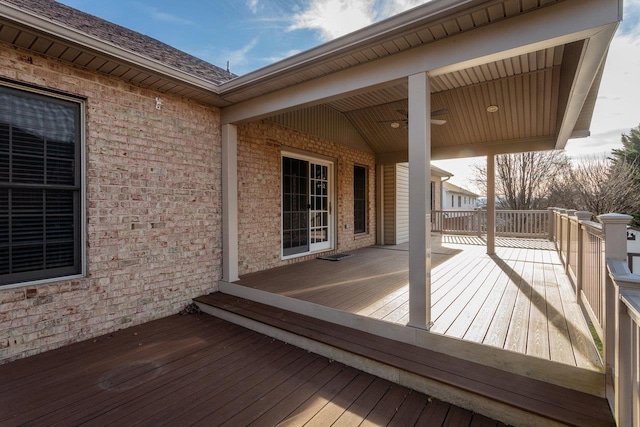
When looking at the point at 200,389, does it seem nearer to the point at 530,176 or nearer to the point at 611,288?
the point at 611,288

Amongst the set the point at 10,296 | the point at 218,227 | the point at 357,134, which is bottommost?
the point at 10,296

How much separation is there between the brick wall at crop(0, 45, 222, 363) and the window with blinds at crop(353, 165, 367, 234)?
4.02 metres

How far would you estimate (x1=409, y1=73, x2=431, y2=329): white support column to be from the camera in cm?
263

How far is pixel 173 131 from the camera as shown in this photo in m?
3.87

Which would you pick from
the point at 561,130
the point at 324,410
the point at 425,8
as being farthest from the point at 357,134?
the point at 324,410

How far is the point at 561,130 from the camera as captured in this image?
478 centimetres

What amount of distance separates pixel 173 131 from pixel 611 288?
449cm

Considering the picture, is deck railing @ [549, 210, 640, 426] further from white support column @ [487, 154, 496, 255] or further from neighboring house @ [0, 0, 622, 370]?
white support column @ [487, 154, 496, 255]

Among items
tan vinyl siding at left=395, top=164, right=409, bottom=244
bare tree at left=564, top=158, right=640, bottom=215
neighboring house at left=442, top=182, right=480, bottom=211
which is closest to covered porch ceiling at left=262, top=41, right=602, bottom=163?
tan vinyl siding at left=395, top=164, right=409, bottom=244

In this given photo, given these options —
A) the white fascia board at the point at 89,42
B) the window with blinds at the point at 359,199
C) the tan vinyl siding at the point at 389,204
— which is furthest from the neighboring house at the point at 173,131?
the tan vinyl siding at the point at 389,204

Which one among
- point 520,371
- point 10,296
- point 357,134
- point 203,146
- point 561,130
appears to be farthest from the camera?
point 357,134

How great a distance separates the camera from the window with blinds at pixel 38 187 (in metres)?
2.81

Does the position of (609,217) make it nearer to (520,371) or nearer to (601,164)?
(520,371)

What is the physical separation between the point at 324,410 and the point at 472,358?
1.25 metres
